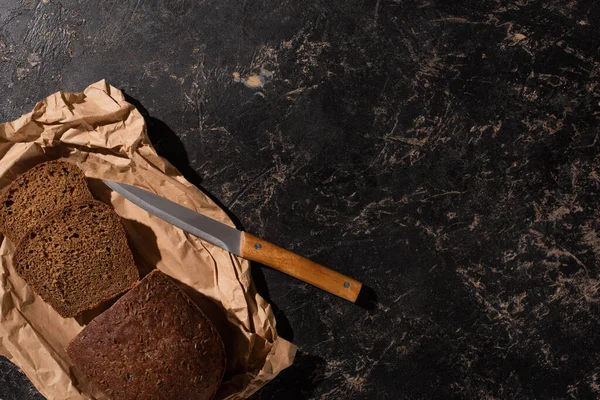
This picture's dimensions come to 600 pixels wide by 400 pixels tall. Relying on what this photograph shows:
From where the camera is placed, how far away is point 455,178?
2.83 metres

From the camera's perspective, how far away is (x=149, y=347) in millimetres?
2406

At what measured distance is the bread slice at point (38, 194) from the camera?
259 cm

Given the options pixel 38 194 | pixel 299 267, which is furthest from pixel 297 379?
pixel 38 194

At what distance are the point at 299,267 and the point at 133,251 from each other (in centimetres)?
81

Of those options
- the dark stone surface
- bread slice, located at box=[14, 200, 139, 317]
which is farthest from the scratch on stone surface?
bread slice, located at box=[14, 200, 139, 317]

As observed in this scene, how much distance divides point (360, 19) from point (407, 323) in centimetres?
155

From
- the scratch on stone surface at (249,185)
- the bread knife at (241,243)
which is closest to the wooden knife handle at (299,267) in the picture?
the bread knife at (241,243)

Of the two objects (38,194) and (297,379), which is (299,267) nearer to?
(297,379)

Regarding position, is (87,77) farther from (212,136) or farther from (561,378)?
(561,378)

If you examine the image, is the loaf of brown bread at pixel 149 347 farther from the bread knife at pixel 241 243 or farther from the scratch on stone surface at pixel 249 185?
the scratch on stone surface at pixel 249 185

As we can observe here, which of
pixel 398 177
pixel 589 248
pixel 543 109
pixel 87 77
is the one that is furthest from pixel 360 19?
pixel 589 248

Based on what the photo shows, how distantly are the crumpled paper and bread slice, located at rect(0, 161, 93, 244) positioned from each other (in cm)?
12

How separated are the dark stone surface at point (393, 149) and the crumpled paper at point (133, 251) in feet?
0.56

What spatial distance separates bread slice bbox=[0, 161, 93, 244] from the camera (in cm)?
259
